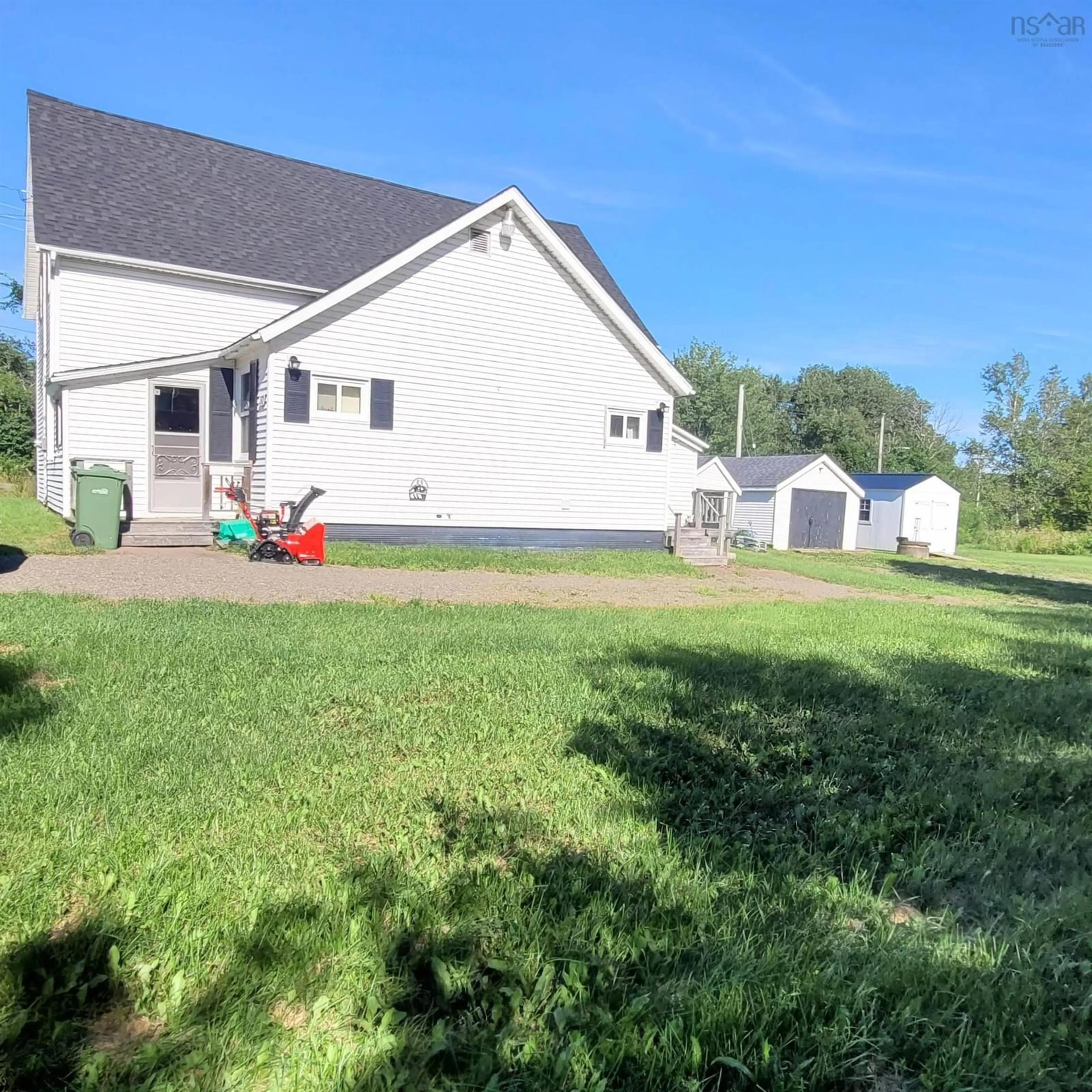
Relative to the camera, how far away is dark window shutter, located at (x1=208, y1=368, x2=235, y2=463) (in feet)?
48.1

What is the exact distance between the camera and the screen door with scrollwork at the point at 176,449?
46.9 ft

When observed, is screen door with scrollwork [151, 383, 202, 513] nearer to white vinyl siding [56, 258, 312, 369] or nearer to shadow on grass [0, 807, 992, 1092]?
white vinyl siding [56, 258, 312, 369]

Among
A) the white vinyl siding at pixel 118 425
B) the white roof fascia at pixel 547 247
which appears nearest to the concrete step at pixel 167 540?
the white vinyl siding at pixel 118 425

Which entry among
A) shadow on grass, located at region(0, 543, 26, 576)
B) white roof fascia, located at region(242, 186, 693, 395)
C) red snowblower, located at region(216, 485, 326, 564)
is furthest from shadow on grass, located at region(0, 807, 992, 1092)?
white roof fascia, located at region(242, 186, 693, 395)

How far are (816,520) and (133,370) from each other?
88.4ft

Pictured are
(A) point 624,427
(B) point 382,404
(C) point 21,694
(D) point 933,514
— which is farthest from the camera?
(D) point 933,514

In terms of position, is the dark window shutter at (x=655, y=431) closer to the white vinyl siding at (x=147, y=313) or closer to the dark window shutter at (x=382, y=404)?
the dark window shutter at (x=382, y=404)

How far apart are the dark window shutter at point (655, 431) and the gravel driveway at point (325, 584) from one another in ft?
14.8

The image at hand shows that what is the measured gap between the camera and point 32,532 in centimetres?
1193

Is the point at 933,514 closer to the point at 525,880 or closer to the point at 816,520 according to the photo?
the point at 816,520

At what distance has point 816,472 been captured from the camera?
32750mm

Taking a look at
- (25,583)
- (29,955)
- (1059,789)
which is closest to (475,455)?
(25,583)

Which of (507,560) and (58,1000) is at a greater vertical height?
(507,560)

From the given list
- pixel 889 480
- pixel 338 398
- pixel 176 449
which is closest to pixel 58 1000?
pixel 338 398
